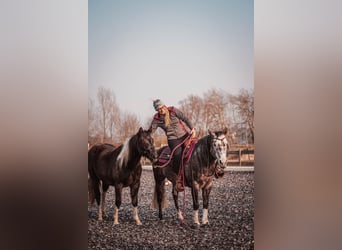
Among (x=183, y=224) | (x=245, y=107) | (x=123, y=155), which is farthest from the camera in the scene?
(x=123, y=155)

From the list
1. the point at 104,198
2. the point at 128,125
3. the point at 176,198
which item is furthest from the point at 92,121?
the point at 176,198

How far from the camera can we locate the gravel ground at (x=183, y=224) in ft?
10.2

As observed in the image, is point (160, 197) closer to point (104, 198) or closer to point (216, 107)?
point (104, 198)

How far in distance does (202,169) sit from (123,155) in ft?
2.19

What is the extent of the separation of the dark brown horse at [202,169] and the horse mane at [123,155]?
0.28 m

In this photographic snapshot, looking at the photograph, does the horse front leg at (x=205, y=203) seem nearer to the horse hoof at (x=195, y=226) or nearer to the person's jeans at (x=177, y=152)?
the horse hoof at (x=195, y=226)

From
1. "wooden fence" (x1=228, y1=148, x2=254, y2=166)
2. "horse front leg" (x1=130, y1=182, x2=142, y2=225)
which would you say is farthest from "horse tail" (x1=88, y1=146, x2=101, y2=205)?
"wooden fence" (x1=228, y1=148, x2=254, y2=166)

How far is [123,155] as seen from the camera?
3.27 m

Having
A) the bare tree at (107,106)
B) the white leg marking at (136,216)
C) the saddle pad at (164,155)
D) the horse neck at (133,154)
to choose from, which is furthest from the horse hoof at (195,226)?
the bare tree at (107,106)

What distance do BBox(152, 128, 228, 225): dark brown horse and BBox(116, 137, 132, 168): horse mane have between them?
0.93ft

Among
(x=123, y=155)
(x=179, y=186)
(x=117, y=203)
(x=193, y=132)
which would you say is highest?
(x=193, y=132)
